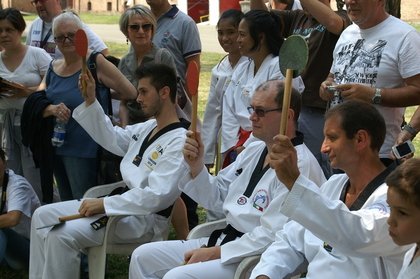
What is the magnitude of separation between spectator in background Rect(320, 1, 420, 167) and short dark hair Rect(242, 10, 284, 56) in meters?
0.81

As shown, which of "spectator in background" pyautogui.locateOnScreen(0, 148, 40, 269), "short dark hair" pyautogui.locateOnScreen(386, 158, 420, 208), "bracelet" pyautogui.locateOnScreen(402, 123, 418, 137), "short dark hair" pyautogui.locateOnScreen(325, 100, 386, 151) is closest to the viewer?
"short dark hair" pyautogui.locateOnScreen(386, 158, 420, 208)

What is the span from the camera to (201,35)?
24.8 meters

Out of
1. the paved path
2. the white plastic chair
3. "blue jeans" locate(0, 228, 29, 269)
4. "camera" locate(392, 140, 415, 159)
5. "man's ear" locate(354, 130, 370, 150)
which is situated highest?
"man's ear" locate(354, 130, 370, 150)

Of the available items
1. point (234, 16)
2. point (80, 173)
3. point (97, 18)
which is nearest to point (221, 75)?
point (234, 16)

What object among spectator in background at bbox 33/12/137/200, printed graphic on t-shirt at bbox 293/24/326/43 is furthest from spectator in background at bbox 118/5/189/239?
printed graphic on t-shirt at bbox 293/24/326/43

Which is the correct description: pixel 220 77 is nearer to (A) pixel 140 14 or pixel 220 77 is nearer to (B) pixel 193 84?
(A) pixel 140 14

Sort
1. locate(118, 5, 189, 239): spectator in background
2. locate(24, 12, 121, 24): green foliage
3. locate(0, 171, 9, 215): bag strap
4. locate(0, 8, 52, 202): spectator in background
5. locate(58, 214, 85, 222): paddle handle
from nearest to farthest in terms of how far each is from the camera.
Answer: locate(58, 214, 85, 222): paddle handle, locate(0, 171, 9, 215): bag strap, locate(118, 5, 189, 239): spectator in background, locate(0, 8, 52, 202): spectator in background, locate(24, 12, 121, 24): green foliage

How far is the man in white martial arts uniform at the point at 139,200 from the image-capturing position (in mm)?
4961

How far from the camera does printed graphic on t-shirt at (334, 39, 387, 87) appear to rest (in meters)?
4.64

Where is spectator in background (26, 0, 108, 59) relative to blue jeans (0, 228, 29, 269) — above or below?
above

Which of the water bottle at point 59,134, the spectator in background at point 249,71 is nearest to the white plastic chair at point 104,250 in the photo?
Answer: the spectator in background at point 249,71

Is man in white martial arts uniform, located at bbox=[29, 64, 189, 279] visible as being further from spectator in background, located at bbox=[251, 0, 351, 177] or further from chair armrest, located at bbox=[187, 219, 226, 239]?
spectator in background, located at bbox=[251, 0, 351, 177]

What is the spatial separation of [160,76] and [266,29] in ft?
2.64

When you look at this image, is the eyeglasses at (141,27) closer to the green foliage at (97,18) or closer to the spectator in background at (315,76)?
the spectator in background at (315,76)
